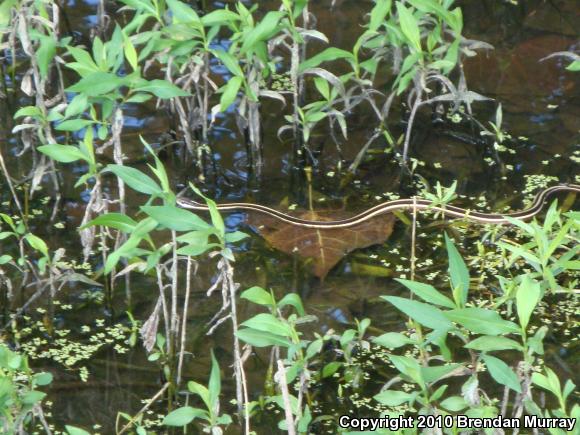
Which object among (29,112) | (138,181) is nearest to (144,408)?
(138,181)

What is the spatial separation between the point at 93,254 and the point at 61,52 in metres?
1.81

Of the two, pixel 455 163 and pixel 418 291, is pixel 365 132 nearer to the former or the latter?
pixel 455 163

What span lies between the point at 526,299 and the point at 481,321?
163mm

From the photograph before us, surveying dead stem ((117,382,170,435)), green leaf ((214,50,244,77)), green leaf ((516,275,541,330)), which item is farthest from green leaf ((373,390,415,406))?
green leaf ((214,50,244,77))

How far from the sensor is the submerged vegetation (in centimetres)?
359

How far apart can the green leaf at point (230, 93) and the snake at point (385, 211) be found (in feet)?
2.25

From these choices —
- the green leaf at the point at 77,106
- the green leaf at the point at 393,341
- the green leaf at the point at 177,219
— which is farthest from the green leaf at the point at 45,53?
the green leaf at the point at 393,341

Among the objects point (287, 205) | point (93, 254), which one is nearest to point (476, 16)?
point (287, 205)

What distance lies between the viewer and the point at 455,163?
582cm

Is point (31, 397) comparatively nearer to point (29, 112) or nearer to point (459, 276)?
point (459, 276)

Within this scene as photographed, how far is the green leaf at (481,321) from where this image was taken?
3110 millimetres

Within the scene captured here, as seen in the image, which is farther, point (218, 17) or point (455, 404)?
point (218, 17)

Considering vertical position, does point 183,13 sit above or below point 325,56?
above

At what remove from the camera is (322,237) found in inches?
206
